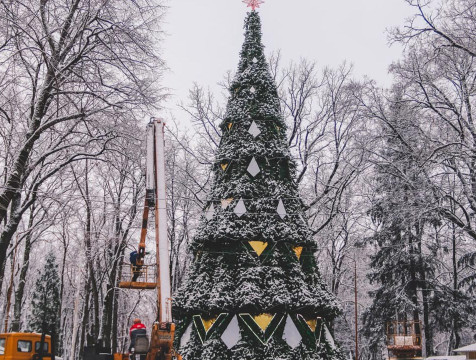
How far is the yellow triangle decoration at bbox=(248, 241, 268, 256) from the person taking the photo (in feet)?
40.9

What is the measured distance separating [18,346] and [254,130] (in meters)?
9.26

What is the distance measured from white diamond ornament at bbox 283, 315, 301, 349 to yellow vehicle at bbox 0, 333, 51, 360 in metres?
7.44

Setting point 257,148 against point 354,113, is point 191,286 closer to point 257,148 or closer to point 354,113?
point 257,148

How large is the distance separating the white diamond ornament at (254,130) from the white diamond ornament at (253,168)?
0.85 metres

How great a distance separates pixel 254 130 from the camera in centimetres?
1403

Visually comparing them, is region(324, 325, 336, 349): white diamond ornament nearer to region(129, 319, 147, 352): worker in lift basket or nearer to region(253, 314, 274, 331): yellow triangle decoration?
region(253, 314, 274, 331): yellow triangle decoration

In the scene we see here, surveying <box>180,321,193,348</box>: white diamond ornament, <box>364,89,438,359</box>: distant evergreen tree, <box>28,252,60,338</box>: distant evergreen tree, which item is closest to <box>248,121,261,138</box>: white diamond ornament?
<box>180,321,193,348</box>: white diamond ornament

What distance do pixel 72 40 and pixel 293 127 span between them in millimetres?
13561

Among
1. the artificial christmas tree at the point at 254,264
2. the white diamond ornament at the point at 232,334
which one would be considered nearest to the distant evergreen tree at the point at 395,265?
→ the artificial christmas tree at the point at 254,264

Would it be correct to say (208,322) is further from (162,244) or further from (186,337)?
(162,244)

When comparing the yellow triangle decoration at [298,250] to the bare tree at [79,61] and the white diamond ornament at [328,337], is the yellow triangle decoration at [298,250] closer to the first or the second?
the white diamond ornament at [328,337]

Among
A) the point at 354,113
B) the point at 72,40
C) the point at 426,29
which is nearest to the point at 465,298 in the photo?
the point at 354,113

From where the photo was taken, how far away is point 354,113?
23.4 m

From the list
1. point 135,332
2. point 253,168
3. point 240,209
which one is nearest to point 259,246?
point 240,209
